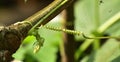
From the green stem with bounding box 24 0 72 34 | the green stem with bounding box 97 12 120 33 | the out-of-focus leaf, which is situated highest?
the green stem with bounding box 24 0 72 34

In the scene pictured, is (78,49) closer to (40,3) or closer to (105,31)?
(105,31)

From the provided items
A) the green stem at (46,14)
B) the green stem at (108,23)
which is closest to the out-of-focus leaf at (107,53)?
the green stem at (108,23)

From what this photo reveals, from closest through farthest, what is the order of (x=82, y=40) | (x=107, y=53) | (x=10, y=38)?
(x=10, y=38)
(x=107, y=53)
(x=82, y=40)

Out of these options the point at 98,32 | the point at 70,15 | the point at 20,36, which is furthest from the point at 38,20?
the point at 98,32

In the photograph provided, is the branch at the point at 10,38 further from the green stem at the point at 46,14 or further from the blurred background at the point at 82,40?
the blurred background at the point at 82,40

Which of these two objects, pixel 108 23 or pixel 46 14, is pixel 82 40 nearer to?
pixel 108 23

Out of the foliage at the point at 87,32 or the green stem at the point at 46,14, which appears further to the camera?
the foliage at the point at 87,32

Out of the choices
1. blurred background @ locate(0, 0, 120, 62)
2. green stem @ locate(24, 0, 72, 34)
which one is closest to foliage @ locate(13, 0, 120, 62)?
blurred background @ locate(0, 0, 120, 62)

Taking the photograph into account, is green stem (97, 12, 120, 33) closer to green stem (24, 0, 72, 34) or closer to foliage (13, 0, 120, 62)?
foliage (13, 0, 120, 62)

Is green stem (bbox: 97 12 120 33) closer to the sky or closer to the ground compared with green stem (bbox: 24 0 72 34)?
closer to the ground

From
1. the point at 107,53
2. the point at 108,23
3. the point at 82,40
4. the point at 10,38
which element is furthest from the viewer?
the point at 82,40

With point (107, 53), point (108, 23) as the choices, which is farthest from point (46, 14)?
point (108, 23)

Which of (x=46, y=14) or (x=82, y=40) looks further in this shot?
(x=82, y=40)
